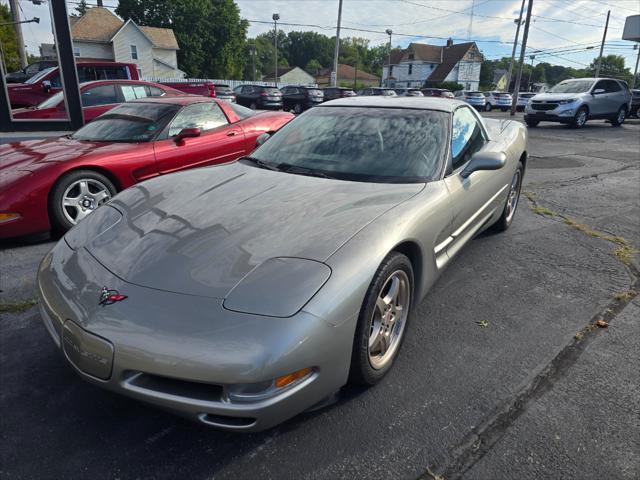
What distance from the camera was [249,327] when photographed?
5.10ft

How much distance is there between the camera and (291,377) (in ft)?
5.23

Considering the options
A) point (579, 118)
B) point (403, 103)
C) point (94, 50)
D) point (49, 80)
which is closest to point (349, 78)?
point (94, 50)

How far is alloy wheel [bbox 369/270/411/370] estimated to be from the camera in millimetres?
2080

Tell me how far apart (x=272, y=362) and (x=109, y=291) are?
2.45ft

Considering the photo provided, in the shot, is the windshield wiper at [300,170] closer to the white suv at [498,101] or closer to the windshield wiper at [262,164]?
the windshield wiper at [262,164]

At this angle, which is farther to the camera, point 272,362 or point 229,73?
point 229,73

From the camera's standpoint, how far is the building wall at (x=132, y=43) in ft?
141

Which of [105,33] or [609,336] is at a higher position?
[105,33]

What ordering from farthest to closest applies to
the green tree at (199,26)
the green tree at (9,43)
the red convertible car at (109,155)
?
the green tree at (199,26)
the green tree at (9,43)
the red convertible car at (109,155)

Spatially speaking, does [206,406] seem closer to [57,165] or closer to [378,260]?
[378,260]

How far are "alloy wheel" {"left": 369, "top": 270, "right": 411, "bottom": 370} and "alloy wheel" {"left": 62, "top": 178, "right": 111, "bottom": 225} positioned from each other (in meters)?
3.20

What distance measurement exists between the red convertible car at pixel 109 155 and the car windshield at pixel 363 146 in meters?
1.95

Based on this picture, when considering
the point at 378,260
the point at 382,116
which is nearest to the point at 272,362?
the point at 378,260

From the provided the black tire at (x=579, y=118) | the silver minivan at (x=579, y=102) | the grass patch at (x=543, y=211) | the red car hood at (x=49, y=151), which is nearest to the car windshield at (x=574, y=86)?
the silver minivan at (x=579, y=102)
